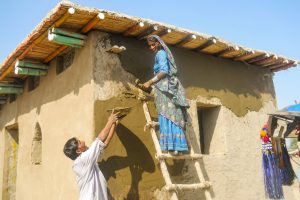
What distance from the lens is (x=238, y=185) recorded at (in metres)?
5.77

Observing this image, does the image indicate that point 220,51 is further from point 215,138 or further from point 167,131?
point 167,131

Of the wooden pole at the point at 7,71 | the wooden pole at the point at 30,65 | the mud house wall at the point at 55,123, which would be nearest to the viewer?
the mud house wall at the point at 55,123

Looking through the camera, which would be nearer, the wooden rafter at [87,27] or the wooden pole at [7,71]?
the wooden rafter at [87,27]

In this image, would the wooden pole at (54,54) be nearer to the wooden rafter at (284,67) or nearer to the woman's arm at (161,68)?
the woman's arm at (161,68)

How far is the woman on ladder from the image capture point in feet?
14.0

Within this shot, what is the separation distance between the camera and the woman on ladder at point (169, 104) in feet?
14.0

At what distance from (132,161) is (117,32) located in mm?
1831

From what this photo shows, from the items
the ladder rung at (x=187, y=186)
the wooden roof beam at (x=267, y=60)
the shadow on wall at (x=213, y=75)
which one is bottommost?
the ladder rung at (x=187, y=186)

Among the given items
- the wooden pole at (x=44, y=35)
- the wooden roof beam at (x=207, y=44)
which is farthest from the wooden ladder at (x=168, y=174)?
the wooden roof beam at (x=207, y=44)

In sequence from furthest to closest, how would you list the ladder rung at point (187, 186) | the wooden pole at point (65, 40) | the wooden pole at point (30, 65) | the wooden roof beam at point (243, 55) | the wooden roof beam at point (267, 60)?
the wooden roof beam at point (267, 60), the wooden roof beam at point (243, 55), the wooden pole at point (30, 65), the wooden pole at point (65, 40), the ladder rung at point (187, 186)

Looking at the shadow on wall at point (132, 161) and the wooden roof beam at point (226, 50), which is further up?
the wooden roof beam at point (226, 50)

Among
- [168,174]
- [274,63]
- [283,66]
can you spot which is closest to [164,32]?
[168,174]

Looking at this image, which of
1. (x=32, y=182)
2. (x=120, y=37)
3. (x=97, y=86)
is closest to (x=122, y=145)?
(x=97, y=86)

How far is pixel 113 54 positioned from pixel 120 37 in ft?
1.03
